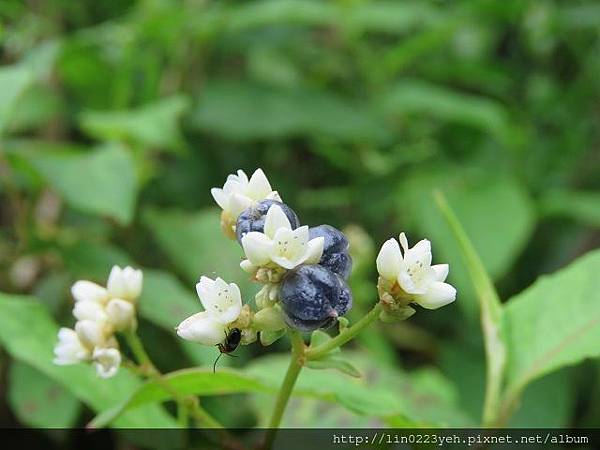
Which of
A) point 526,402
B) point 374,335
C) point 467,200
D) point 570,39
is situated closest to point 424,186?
point 467,200

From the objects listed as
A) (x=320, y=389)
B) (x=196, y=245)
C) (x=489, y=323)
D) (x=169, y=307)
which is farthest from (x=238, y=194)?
(x=196, y=245)

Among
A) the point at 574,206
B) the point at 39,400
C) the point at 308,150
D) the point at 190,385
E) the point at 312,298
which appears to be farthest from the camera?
the point at 308,150

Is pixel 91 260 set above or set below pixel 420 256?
above

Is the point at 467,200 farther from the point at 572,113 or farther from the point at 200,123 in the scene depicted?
the point at 200,123

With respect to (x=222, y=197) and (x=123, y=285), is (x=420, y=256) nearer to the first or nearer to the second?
(x=222, y=197)

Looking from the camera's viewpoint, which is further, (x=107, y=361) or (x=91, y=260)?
(x=91, y=260)
